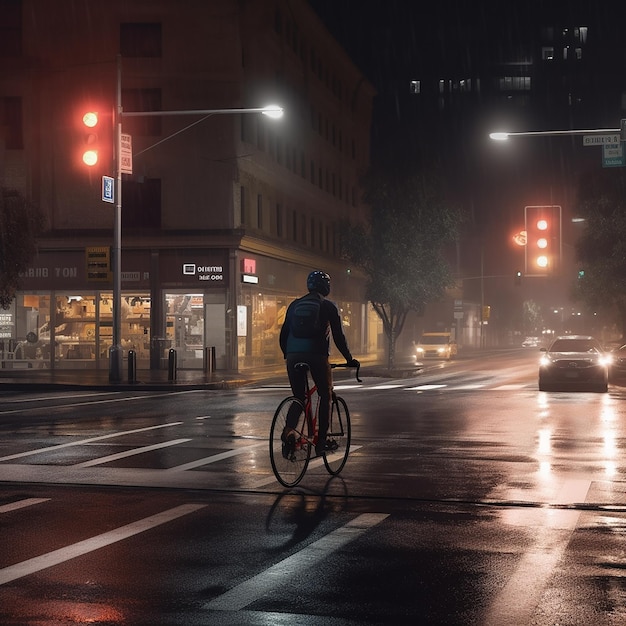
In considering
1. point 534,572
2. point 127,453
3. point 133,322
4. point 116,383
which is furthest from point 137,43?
point 534,572

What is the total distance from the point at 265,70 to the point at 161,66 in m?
5.54

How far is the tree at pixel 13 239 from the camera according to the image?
35.5 metres

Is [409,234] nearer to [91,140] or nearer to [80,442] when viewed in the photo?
[91,140]

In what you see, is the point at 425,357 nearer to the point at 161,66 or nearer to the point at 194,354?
the point at 194,354

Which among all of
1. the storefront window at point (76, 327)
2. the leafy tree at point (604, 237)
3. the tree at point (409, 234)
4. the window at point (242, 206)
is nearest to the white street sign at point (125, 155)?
the window at point (242, 206)

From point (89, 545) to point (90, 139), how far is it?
66.6 ft

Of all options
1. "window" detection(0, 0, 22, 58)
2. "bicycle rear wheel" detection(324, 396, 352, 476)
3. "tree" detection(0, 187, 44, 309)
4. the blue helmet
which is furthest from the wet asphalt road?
"window" detection(0, 0, 22, 58)

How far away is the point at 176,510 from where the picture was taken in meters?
9.29

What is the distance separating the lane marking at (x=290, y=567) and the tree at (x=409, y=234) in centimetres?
3628

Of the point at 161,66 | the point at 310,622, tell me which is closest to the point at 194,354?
the point at 161,66

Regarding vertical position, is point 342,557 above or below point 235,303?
below

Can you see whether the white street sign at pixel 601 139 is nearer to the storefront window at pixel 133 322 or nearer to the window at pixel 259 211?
the storefront window at pixel 133 322

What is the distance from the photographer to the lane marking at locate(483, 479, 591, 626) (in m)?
5.88

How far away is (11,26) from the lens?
42656 mm
